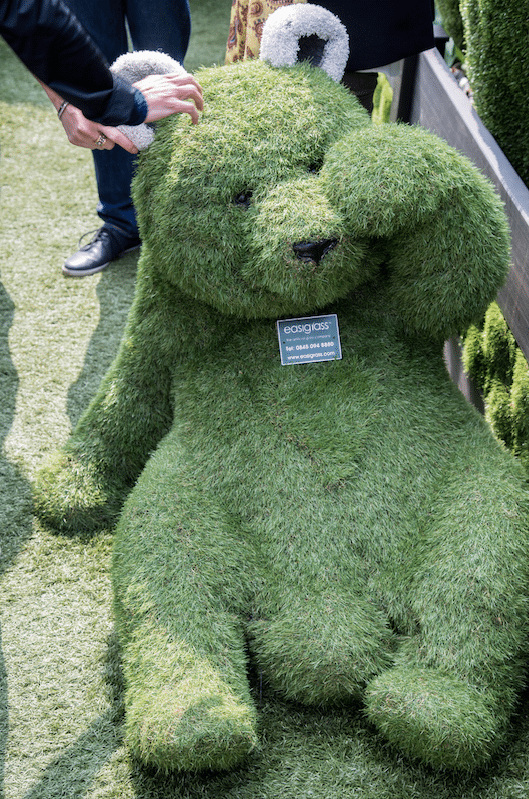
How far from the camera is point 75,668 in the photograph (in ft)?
4.43

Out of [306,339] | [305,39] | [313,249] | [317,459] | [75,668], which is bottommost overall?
[75,668]

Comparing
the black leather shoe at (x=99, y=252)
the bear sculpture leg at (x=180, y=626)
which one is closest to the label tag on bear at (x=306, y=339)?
the bear sculpture leg at (x=180, y=626)

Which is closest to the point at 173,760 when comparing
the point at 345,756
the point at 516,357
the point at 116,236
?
the point at 345,756

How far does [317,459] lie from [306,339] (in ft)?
0.73

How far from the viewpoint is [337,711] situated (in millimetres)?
1217

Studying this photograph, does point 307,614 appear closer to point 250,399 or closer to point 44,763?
point 250,399

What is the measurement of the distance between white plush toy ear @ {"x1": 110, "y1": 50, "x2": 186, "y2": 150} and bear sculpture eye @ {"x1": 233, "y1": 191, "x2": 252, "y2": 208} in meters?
0.21

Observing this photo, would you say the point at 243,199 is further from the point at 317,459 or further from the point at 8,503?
the point at 8,503

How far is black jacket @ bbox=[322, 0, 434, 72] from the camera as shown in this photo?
1649 mm

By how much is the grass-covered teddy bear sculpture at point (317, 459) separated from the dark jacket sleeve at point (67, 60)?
90 mm

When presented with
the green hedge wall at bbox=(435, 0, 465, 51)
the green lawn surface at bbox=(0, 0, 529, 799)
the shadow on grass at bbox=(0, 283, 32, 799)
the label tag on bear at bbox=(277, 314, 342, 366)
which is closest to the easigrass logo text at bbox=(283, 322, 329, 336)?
the label tag on bear at bbox=(277, 314, 342, 366)

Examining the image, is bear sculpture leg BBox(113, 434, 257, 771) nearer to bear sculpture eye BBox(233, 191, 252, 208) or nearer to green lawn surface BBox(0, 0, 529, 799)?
green lawn surface BBox(0, 0, 529, 799)

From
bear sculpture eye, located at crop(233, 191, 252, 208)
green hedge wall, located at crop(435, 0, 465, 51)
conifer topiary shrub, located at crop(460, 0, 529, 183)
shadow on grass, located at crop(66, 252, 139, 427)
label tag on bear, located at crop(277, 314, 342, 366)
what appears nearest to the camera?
bear sculpture eye, located at crop(233, 191, 252, 208)

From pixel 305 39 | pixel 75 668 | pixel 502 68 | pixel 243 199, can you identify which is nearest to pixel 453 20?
pixel 502 68
